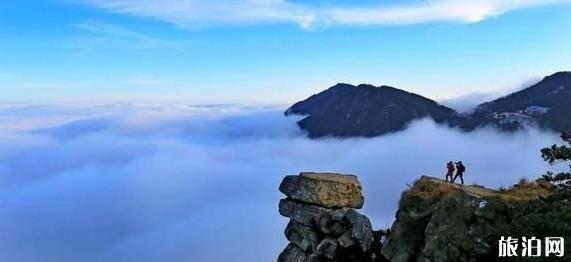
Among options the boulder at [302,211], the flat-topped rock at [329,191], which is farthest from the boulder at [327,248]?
the flat-topped rock at [329,191]

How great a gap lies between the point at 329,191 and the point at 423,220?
11282 millimetres

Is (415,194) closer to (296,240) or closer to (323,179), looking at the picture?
(323,179)

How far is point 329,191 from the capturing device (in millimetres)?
46750

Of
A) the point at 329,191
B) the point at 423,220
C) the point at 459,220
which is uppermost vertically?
the point at 329,191

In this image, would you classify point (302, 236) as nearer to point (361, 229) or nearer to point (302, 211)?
point (302, 211)

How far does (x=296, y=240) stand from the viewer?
157ft

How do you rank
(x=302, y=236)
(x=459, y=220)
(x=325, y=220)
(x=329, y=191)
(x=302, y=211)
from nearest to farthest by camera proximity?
(x=459, y=220) → (x=325, y=220) → (x=329, y=191) → (x=302, y=236) → (x=302, y=211)

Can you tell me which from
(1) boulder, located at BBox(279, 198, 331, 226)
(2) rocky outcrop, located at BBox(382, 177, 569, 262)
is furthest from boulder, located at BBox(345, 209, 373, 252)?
(2) rocky outcrop, located at BBox(382, 177, 569, 262)

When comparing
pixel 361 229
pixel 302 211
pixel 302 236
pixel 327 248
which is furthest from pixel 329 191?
pixel 327 248

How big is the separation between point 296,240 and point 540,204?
2273cm

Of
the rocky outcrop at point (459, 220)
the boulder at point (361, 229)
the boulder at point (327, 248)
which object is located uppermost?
the rocky outcrop at point (459, 220)

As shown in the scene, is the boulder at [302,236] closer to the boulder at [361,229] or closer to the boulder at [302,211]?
the boulder at [302,211]

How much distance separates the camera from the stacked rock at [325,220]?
42906 mm

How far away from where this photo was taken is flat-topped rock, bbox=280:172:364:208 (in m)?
46.7
